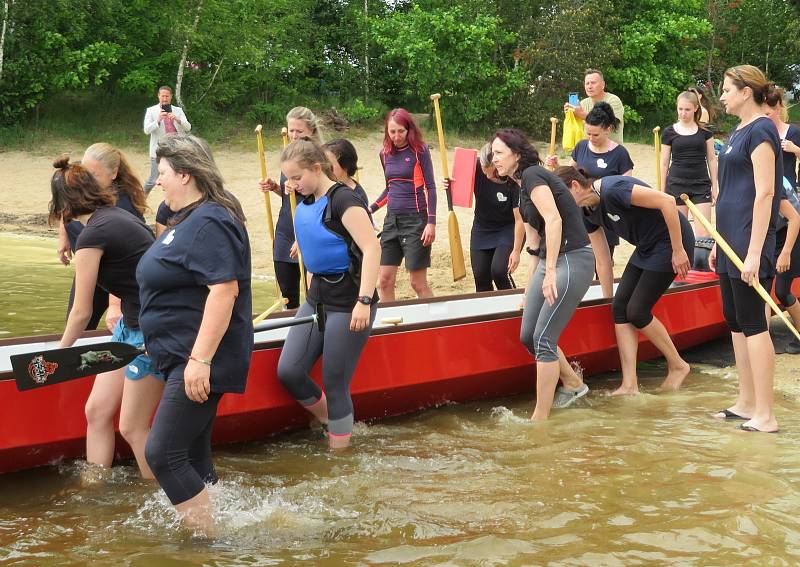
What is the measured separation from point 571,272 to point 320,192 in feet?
5.27

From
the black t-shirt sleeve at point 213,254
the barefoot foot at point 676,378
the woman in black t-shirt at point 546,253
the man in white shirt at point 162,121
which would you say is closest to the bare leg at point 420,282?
the woman in black t-shirt at point 546,253

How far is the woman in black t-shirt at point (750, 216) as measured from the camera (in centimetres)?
500

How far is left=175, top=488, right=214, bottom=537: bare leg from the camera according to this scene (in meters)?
3.79

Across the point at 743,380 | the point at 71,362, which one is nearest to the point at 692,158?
the point at 743,380

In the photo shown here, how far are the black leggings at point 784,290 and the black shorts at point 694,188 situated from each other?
131cm

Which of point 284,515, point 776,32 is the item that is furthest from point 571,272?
point 776,32

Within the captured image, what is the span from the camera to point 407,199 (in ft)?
23.9

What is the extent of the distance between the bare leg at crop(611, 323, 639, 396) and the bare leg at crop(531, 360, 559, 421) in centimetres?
80

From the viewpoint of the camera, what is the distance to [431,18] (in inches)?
798

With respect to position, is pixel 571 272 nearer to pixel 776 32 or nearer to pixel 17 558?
pixel 17 558

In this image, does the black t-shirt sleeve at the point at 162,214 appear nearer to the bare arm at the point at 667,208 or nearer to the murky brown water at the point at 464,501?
the murky brown water at the point at 464,501

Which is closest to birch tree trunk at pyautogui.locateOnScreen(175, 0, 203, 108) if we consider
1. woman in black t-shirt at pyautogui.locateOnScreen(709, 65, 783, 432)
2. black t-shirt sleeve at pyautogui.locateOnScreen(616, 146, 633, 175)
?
black t-shirt sleeve at pyautogui.locateOnScreen(616, 146, 633, 175)

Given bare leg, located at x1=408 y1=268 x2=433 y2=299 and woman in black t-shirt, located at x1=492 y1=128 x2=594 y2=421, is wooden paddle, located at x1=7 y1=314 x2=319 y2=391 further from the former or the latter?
bare leg, located at x1=408 y1=268 x2=433 y2=299

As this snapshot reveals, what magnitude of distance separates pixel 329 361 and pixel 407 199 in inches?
103
